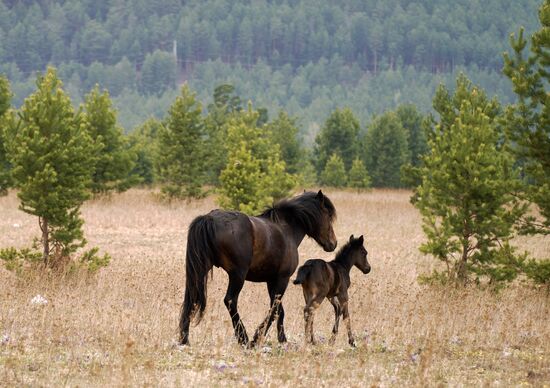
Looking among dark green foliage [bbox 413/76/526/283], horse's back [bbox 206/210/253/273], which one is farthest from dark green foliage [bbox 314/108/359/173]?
horse's back [bbox 206/210/253/273]

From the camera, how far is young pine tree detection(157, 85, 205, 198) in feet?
121

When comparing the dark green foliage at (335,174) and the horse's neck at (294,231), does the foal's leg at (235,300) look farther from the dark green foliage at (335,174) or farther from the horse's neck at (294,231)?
the dark green foliage at (335,174)

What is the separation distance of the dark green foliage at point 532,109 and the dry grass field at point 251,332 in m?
2.37

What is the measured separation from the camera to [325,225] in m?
10.0

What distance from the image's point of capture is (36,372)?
7.07m

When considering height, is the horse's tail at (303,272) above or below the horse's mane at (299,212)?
below

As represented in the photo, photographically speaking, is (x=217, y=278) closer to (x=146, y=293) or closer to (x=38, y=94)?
(x=146, y=293)

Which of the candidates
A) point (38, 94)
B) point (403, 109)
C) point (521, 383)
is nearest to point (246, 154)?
point (38, 94)

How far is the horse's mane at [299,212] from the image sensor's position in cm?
969

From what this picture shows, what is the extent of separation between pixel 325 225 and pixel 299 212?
483mm

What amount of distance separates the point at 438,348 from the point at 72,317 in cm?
506

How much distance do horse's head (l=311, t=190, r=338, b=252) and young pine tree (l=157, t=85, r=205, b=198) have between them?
2714 centimetres

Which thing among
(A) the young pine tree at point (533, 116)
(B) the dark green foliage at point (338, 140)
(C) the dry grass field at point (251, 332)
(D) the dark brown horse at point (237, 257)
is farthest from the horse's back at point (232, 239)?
(B) the dark green foliage at point (338, 140)

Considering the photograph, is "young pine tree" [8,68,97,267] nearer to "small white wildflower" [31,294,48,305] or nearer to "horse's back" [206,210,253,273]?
"small white wildflower" [31,294,48,305]
